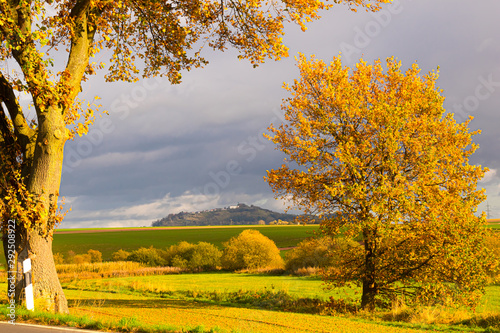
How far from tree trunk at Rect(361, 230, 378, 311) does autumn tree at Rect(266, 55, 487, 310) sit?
43mm

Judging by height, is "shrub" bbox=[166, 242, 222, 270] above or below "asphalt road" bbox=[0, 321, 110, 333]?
below

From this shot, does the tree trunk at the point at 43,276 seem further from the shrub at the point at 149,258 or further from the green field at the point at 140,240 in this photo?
the green field at the point at 140,240

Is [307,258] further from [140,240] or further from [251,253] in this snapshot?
[140,240]

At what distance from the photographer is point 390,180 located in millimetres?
16219

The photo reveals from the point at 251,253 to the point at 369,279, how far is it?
24.7 m

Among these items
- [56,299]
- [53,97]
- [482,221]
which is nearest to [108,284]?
[56,299]

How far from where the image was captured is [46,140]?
39.1 feet

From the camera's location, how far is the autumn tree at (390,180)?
596 inches

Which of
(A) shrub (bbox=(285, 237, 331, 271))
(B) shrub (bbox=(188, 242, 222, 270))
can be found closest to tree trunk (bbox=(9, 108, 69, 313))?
(A) shrub (bbox=(285, 237, 331, 271))

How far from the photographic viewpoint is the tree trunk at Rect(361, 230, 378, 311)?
1664 centimetres

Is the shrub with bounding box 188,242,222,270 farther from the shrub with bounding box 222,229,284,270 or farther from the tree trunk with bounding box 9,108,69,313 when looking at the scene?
the tree trunk with bounding box 9,108,69,313

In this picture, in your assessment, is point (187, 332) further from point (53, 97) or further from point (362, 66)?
point (362, 66)

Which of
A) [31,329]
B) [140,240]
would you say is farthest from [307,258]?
[140,240]

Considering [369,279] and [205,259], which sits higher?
[369,279]
